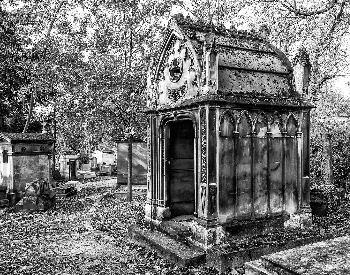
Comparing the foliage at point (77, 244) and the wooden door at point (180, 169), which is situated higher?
the wooden door at point (180, 169)

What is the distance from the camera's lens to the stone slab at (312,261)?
2.34 metres

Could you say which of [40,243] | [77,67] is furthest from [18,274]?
[77,67]

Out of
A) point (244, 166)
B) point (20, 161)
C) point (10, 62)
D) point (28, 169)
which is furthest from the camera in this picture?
point (10, 62)

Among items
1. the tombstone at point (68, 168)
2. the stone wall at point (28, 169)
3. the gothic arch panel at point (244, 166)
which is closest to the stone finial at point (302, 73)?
the gothic arch panel at point (244, 166)

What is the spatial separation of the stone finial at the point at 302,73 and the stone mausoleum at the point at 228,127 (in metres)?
0.02

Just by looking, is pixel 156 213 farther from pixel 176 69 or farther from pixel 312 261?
pixel 312 261

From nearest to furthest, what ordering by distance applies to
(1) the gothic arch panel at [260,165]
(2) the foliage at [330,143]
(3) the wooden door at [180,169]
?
1. (1) the gothic arch panel at [260,165]
2. (3) the wooden door at [180,169]
3. (2) the foliage at [330,143]

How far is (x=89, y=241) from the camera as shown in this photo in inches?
343

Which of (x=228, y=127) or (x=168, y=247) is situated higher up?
(x=228, y=127)

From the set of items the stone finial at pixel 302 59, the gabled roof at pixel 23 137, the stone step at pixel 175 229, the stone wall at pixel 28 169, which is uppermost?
the stone finial at pixel 302 59

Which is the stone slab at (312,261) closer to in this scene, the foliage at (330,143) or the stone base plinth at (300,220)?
the stone base plinth at (300,220)

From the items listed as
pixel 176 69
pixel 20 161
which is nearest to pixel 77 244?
pixel 176 69

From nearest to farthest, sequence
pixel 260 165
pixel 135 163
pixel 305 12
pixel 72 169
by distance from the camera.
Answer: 1. pixel 260 165
2. pixel 305 12
3. pixel 135 163
4. pixel 72 169

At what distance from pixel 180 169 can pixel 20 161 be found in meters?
8.90
